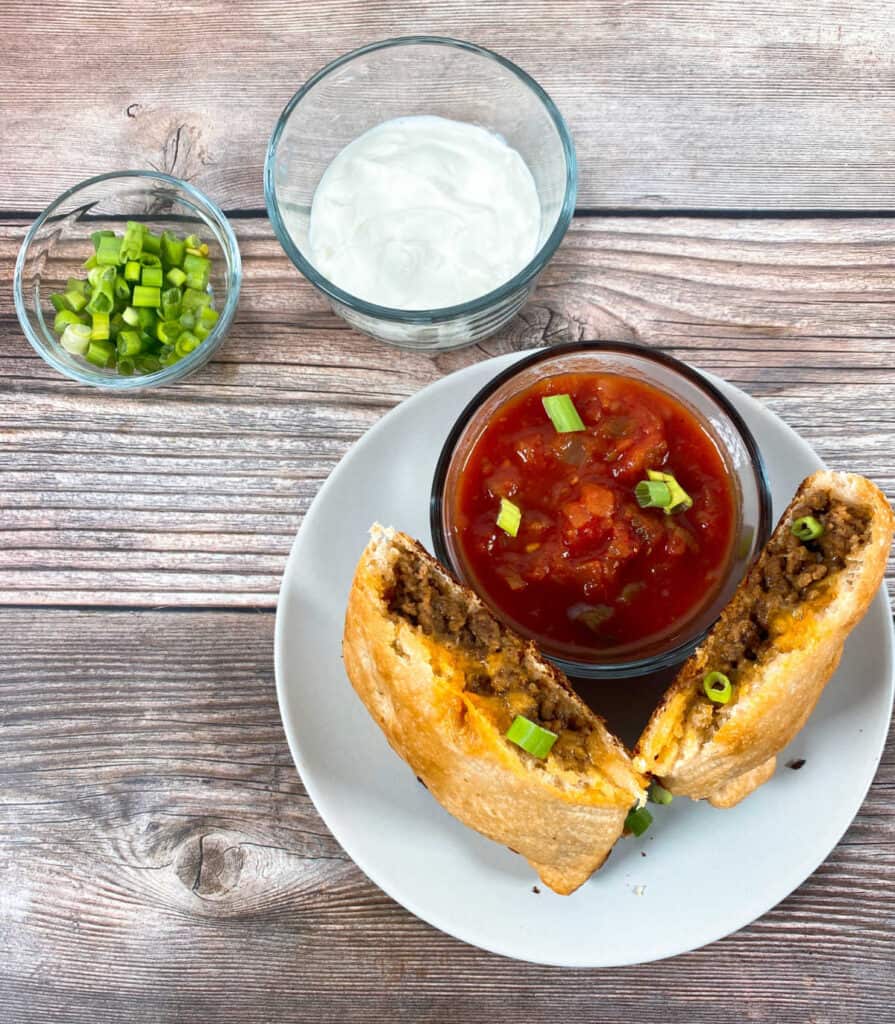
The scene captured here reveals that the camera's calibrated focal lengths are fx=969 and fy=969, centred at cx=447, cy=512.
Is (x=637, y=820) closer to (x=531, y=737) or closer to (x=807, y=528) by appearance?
(x=531, y=737)

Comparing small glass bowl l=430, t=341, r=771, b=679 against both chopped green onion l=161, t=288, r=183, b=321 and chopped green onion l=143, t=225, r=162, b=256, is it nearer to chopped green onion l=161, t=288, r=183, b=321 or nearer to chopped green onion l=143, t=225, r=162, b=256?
chopped green onion l=161, t=288, r=183, b=321

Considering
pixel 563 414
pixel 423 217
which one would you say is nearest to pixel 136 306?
pixel 423 217

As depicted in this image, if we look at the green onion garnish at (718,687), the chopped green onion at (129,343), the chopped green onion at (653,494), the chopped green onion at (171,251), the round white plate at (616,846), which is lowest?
the round white plate at (616,846)

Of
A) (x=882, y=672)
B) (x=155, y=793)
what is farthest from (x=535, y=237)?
(x=155, y=793)

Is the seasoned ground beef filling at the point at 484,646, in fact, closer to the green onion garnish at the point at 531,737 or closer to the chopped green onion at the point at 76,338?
the green onion garnish at the point at 531,737

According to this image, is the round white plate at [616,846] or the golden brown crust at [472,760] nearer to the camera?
the golden brown crust at [472,760]

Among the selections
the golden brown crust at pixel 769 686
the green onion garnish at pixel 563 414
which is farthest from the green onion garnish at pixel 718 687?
the green onion garnish at pixel 563 414

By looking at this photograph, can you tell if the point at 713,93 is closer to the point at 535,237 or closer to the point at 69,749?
the point at 535,237

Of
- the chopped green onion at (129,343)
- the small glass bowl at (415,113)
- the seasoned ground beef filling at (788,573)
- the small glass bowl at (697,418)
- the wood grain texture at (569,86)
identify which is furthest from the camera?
the wood grain texture at (569,86)
